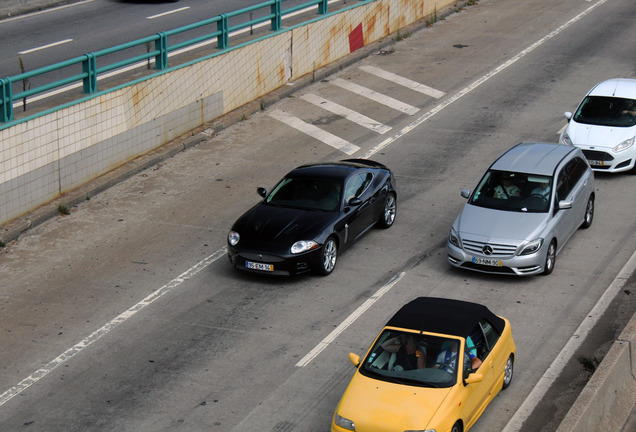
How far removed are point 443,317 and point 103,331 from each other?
208 inches

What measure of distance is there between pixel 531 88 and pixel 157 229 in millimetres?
12542

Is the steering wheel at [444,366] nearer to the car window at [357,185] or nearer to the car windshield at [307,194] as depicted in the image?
the car windshield at [307,194]

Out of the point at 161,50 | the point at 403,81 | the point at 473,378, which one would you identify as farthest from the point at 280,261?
the point at 403,81

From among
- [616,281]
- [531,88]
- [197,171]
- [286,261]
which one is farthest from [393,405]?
[531,88]

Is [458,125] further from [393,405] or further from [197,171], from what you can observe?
[393,405]

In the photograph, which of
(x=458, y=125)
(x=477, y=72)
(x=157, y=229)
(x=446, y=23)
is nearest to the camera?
(x=157, y=229)

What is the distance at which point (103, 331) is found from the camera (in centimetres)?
1391

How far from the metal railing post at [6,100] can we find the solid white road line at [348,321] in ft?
25.6

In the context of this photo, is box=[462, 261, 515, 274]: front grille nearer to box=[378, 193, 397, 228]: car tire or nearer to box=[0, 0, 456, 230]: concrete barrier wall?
box=[378, 193, 397, 228]: car tire

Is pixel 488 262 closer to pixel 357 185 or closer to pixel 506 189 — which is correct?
pixel 506 189

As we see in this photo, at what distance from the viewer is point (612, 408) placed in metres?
11.5

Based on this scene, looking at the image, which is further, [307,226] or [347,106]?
[347,106]

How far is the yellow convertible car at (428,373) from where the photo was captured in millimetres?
10227

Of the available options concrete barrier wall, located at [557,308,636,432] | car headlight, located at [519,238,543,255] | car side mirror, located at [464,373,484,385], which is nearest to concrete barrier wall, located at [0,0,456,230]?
car headlight, located at [519,238,543,255]
